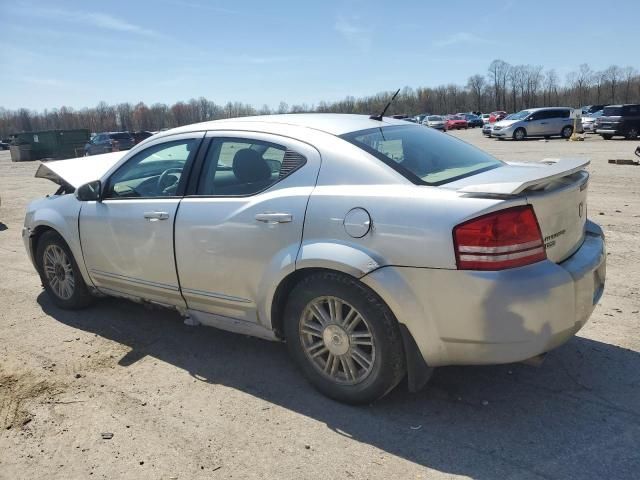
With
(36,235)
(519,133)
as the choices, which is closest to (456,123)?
(519,133)

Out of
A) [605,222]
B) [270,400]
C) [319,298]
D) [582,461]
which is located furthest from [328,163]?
[605,222]

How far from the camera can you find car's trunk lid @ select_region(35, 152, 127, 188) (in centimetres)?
489

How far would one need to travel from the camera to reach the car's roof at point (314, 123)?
11.3ft

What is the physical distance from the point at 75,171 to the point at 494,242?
4.09 m

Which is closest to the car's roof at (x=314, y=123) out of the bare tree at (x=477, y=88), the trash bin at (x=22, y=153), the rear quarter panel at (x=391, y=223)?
the rear quarter panel at (x=391, y=223)

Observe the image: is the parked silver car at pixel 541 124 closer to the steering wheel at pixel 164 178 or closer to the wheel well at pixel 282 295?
the steering wheel at pixel 164 178

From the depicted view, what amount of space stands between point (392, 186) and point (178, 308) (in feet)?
6.41

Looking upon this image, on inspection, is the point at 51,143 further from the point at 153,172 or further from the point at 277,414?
the point at 277,414

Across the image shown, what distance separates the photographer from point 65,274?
4.86 m

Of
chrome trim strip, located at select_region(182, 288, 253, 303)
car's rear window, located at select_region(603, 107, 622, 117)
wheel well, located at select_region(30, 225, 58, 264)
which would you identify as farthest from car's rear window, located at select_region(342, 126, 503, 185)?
car's rear window, located at select_region(603, 107, 622, 117)

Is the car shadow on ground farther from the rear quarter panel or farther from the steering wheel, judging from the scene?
the steering wheel

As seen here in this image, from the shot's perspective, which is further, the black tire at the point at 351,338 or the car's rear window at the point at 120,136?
the car's rear window at the point at 120,136

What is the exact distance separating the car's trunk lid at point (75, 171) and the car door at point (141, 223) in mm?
555

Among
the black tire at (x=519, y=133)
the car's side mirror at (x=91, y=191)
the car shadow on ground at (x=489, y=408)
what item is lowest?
the car shadow on ground at (x=489, y=408)
